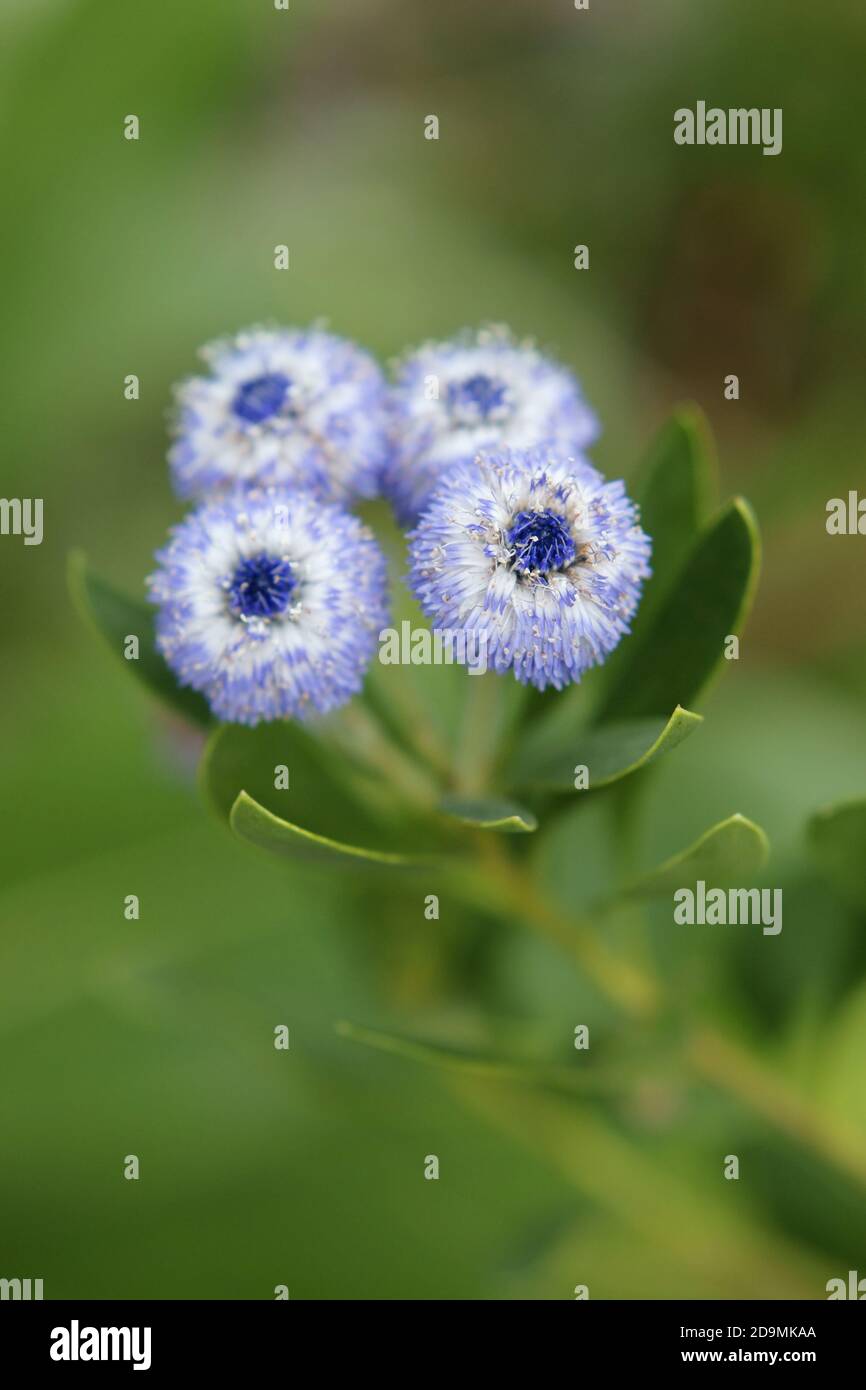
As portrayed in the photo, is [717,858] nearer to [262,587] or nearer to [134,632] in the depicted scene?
[262,587]

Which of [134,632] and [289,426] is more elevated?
[289,426]

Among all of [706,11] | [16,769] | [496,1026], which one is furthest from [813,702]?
[706,11]

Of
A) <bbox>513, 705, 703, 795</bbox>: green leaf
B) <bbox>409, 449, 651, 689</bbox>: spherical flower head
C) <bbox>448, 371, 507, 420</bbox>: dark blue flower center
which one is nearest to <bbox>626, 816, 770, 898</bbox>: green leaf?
<bbox>513, 705, 703, 795</bbox>: green leaf

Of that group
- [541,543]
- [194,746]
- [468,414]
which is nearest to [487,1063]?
[541,543]

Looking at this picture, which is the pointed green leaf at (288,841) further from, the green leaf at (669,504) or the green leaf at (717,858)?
the green leaf at (669,504)

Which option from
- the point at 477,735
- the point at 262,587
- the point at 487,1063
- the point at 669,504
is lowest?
the point at 487,1063

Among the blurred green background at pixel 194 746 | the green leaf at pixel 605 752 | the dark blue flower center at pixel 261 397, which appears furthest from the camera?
the blurred green background at pixel 194 746

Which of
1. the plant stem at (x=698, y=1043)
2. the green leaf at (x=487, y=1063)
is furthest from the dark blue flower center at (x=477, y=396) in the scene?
the green leaf at (x=487, y=1063)
